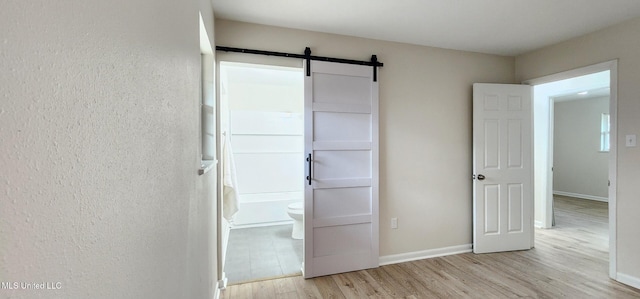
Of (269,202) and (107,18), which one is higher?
(107,18)

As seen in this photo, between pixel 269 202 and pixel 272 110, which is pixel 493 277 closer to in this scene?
pixel 269 202

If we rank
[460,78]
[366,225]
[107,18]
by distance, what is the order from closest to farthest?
[107,18] → [366,225] → [460,78]

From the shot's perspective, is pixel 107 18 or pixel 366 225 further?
pixel 366 225

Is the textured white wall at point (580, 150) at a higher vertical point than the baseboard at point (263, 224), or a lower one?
higher

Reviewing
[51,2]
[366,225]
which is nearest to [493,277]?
[366,225]

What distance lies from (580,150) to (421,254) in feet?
19.6

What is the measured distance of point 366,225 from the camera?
2732 millimetres

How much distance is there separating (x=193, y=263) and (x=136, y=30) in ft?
3.63

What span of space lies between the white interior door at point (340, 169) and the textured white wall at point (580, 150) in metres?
6.26

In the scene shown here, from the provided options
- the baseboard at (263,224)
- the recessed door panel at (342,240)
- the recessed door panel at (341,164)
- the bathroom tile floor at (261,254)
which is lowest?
the bathroom tile floor at (261,254)

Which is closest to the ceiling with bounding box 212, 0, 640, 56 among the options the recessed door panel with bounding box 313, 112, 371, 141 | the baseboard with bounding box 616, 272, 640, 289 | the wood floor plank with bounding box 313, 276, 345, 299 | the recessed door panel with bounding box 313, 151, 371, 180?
the recessed door panel with bounding box 313, 112, 371, 141
